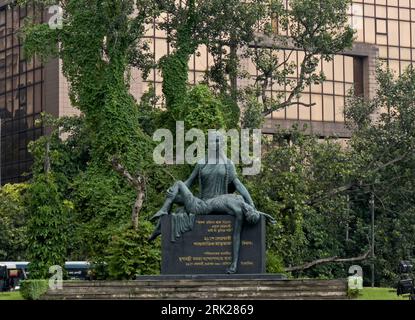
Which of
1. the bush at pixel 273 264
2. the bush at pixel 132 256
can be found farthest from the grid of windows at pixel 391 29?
the bush at pixel 132 256

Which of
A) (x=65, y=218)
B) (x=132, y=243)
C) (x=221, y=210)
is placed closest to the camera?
(x=221, y=210)

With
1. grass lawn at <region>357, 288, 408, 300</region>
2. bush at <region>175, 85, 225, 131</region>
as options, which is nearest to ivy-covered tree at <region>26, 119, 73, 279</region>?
bush at <region>175, 85, 225, 131</region>

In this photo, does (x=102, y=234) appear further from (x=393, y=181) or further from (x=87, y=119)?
(x=393, y=181)

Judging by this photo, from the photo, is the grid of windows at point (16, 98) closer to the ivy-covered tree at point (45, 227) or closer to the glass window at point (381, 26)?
the glass window at point (381, 26)

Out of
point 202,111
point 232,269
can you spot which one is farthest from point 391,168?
point 232,269

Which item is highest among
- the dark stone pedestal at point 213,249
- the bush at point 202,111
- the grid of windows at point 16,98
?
the grid of windows at point 16,98

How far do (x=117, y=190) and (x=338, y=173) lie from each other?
8453 mm

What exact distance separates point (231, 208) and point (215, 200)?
52 centimetres

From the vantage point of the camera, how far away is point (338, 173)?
4338cm

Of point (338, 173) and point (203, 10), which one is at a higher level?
point (203, 10)

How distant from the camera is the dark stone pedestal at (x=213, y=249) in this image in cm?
2845

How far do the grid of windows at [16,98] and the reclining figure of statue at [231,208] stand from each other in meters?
47.8
